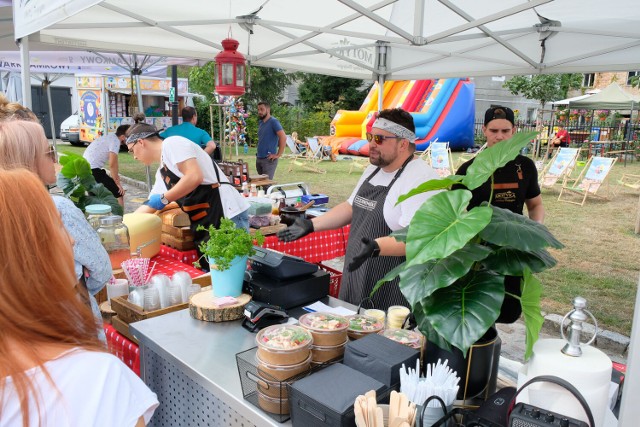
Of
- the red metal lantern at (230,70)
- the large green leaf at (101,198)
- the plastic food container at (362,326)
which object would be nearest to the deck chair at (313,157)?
the red metal lantern at (230,70)

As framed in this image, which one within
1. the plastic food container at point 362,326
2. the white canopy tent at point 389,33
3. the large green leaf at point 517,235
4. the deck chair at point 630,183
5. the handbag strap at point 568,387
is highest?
the white canopy tent at point 389,33

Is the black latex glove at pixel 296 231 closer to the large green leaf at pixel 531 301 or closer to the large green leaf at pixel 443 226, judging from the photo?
the large green leaf at pixel 443 226

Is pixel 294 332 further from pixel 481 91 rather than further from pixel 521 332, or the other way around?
pixel 481 91

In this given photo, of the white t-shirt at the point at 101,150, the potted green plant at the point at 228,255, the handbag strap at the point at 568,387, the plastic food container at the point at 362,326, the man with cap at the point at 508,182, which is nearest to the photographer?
the handbag strap at the point at 568,387

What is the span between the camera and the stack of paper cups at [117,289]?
2.24 metres

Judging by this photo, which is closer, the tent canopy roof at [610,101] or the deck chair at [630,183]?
the deck chair at [630,183]

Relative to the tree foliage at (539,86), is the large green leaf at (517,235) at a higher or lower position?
lower

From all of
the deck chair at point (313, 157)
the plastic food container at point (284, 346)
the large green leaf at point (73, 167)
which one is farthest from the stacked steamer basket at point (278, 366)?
the deck chair at point (313, 157)

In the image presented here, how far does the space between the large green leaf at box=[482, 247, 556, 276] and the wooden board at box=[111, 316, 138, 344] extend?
5.02 ft

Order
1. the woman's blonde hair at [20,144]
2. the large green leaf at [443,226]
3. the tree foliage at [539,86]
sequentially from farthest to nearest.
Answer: the tree foliage at [539,86] → the woman's blonde hair at [20,144] → the large green leaf at [443,226]

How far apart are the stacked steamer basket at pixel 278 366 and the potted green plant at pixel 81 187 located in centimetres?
197

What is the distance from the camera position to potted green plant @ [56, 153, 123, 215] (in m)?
2.89

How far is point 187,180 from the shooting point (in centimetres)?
312

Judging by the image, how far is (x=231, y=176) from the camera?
5.75 meters
